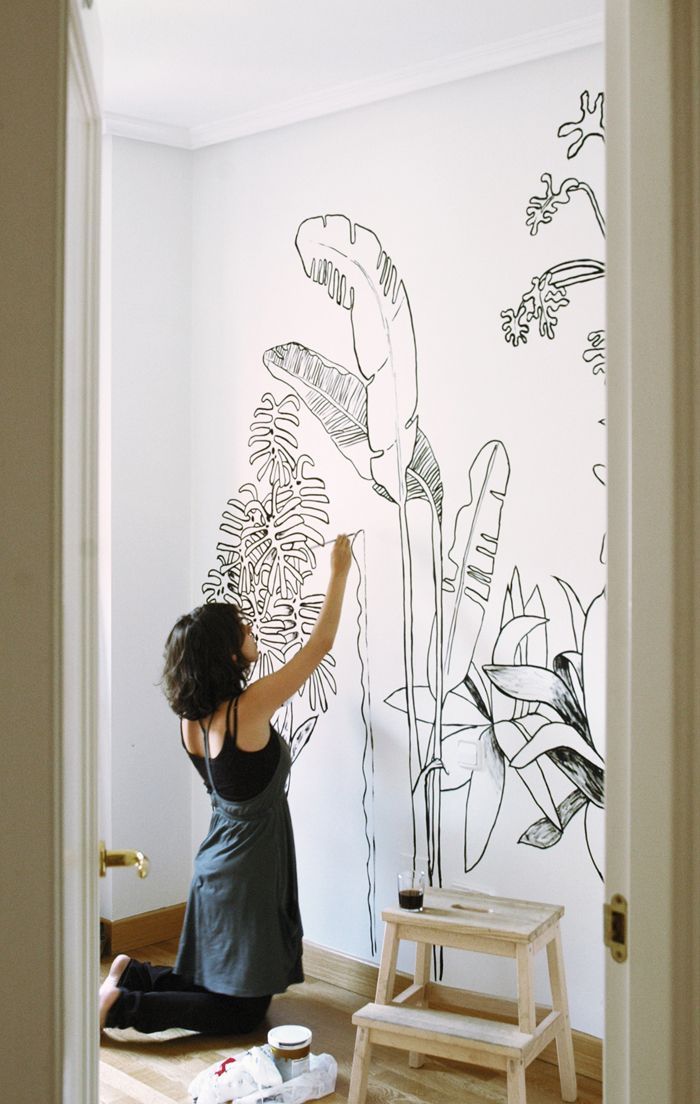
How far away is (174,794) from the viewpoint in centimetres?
402

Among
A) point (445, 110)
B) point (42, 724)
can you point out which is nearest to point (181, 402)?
point (445, 110)

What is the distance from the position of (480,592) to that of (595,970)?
1.05 metres

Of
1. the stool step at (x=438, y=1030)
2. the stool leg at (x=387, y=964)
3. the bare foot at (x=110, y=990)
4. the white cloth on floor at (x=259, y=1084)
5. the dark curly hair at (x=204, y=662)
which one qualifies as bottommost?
the white cloth on floor at (x=259, y=1084)

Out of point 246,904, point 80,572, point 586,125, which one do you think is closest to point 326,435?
point 586,125

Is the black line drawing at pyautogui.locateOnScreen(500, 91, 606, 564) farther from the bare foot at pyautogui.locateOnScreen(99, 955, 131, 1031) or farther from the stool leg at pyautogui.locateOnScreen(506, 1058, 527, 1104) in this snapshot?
the bare foot at pyautogui.locateOnScreen(99, 955, 131, 1031)

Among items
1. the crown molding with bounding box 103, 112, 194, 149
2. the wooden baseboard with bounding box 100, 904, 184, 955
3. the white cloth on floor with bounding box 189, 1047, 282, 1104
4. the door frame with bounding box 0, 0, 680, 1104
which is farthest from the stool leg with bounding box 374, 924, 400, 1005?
the crown molding with bounding box 103, 112, 194, 149

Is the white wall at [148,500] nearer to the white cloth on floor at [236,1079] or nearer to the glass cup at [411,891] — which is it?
the white cloth on floor at [236,1079]

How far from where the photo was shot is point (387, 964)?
112 inches

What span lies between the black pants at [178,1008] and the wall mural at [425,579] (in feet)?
1.63

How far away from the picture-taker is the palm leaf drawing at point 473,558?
3168 millimetres

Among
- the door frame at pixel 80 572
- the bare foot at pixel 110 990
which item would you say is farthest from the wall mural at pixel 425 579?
the door frame at pixel 80 572

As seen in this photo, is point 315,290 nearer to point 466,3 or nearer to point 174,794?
point 466,3

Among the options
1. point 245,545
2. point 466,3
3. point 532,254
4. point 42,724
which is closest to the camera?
point 42,724

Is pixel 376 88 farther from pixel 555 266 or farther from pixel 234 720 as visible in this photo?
pixel 234 720
